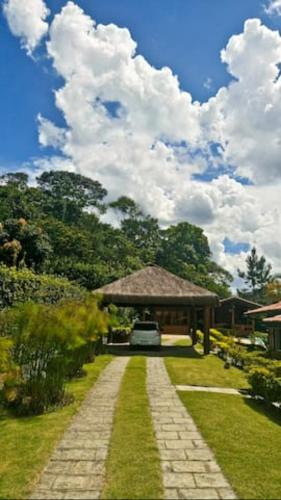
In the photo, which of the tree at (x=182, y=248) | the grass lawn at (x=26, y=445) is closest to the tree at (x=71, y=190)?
the tree at (x=182, y=248)

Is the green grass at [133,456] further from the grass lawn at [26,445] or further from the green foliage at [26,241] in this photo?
the green foliage at [26,241]

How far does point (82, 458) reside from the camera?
18.1 ft

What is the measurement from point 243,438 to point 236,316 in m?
35.7

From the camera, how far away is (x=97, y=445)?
6090 mm

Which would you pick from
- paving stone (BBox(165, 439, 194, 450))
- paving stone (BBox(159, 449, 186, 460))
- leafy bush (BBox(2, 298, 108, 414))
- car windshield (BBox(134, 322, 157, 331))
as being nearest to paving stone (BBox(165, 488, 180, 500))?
paving stone (BBox(159, 449, 186, 460))

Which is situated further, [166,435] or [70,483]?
[166,435]

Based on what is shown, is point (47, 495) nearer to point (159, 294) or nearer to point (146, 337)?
point (159, 294)

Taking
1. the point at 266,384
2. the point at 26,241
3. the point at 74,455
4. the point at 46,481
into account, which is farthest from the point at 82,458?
the point at 26,241

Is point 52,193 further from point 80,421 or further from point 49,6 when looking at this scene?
point 80,421

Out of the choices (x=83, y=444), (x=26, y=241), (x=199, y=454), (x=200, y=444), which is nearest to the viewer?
(x=199, y=454)

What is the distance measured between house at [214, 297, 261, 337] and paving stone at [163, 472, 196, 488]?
35.1 meters

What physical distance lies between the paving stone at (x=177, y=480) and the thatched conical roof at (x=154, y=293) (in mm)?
14415

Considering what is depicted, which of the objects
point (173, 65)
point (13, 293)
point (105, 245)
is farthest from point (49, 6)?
point (105, 245)

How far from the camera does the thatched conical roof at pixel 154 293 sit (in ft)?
64.2
